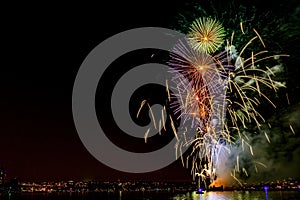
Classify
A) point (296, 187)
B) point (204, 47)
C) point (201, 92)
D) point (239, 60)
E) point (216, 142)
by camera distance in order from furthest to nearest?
point (296, 187) < point (216, 142) < point (201, 92) < point (239, 60) < point (204, 47)

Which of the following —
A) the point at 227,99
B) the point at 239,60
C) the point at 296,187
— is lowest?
the point at 296,187

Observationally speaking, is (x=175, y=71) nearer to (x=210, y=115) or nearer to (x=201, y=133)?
(x=210, y=115)

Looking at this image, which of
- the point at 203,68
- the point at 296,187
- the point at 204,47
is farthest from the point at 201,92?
the point at 296,187

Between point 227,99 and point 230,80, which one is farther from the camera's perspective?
point 227,99

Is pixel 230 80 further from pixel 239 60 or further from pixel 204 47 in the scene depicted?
pixel 204 47

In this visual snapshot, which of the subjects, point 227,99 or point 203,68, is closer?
point 203,68

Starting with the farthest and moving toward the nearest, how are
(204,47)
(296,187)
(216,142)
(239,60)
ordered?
(296,187)
(216,142)
(239,60)
(204,47)

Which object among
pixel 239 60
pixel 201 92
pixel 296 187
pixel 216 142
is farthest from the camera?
pixel 296 187

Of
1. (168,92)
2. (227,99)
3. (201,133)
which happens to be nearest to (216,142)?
(201,133)

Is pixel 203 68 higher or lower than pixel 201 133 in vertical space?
higher
